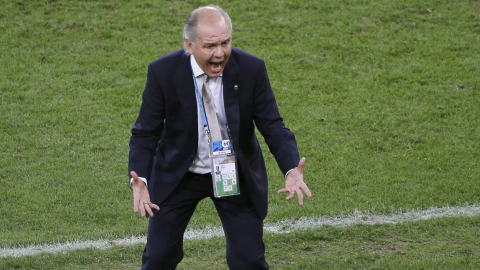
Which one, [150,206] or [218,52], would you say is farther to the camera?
[150,206]

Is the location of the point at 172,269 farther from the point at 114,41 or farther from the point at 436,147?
the point at 114,41

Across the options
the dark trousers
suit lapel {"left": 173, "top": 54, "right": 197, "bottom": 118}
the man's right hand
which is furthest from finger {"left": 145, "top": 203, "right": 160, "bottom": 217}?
suit lapel {"left": 173, "top": 54, "right": 197, "bottom": 118}

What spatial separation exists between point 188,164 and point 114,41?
24.1ft

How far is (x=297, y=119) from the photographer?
958 cm

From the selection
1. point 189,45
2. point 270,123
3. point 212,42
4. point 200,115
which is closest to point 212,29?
point 212,42

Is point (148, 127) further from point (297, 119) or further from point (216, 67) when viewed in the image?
point (297, 119)

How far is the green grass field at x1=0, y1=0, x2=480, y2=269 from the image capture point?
21.6 ft

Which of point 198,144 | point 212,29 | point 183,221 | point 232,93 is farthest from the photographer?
point 183,221

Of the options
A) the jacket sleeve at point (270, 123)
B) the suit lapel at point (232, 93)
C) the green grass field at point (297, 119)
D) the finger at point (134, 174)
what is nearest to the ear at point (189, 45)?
the suit lapel at point (232, 93)

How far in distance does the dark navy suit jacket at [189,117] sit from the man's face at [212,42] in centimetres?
21

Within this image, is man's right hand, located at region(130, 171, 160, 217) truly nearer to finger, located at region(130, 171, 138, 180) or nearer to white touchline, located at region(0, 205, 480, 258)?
finger, located at region(130, 171, 138, 180)

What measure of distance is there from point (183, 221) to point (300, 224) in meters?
2.42

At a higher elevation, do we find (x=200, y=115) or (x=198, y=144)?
(x=200, y=115)

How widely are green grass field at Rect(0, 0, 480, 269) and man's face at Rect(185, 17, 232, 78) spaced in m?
2.35
